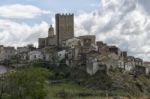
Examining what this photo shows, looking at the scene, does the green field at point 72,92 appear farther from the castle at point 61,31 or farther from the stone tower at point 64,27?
the stone tower at point 64,27

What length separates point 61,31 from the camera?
14600cm

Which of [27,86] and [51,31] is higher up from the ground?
[51,31]

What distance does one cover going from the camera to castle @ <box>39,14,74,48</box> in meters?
144

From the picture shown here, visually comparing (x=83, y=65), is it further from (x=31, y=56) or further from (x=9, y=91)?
(x=9, y=91)

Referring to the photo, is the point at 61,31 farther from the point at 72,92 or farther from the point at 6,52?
the point at 72,92

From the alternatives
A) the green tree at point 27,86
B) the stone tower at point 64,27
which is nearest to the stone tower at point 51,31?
the stone tower at point 64,27

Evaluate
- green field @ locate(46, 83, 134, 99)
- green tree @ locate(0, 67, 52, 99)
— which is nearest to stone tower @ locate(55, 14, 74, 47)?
green field @ locate(46, 83, 134, 99)

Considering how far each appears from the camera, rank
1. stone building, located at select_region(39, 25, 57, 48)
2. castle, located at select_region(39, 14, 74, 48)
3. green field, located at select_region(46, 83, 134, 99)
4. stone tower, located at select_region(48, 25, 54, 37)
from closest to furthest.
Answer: green field, located at select_region(46, 83, 134, 99) → castle, located at select_region(39, 14, 74, 48) → stone building, located at select_region(39, 25, 57, 48) → stone tower, located at select_region(48, 25, 54, 37)

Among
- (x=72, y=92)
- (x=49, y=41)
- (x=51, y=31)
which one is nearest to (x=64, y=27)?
(x=49, y=41)

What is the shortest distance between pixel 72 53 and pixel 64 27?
17209 millimetres

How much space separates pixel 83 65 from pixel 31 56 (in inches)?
845

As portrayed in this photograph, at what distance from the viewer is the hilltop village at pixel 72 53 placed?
405 ft

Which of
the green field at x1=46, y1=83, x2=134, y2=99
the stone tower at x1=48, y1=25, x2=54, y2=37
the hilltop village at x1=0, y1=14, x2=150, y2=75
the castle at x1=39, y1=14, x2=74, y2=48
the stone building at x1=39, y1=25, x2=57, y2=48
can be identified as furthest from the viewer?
the stone tower at x1=48, y1=25, x2=54, y2=37

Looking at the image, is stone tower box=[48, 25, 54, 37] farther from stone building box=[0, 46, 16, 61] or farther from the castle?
stone building box=[0, 46, 16, 61]
